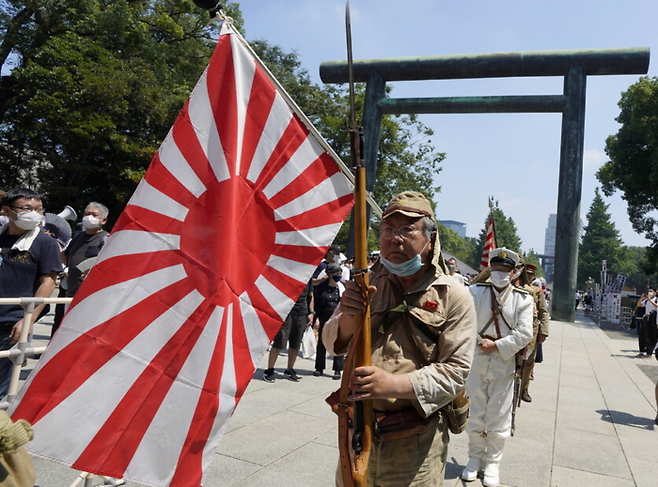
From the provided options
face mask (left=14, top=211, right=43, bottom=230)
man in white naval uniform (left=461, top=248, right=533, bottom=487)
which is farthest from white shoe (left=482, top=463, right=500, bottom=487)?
face mask (left=14, top=211, right=43, bottom=230)

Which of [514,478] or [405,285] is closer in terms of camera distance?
[405,285]

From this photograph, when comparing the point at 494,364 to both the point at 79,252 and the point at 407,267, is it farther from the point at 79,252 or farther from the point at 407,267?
the point at 79,252

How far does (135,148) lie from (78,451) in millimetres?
17631

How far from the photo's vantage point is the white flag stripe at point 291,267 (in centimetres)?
261

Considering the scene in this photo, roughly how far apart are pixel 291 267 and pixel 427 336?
28.6 inches

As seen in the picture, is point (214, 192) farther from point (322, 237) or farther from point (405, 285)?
point (405, 285)

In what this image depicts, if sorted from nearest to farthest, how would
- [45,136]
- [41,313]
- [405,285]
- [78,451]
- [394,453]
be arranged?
1. [78,451]
2. [394,453]
3. [405,285]
4. [41,313]
5. [45,136]

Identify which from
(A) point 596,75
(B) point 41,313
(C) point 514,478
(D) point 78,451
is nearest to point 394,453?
(D) point 78,451

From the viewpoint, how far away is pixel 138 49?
1934cm

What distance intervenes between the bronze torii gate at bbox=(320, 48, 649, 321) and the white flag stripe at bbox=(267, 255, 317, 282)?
1689 centimetres

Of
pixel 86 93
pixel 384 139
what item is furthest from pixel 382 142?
pixel 86 93

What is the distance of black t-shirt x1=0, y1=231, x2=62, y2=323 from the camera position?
172 inches

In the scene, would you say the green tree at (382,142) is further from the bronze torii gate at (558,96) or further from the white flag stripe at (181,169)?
the white flag stripe at (181,169)

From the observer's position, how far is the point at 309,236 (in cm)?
266
